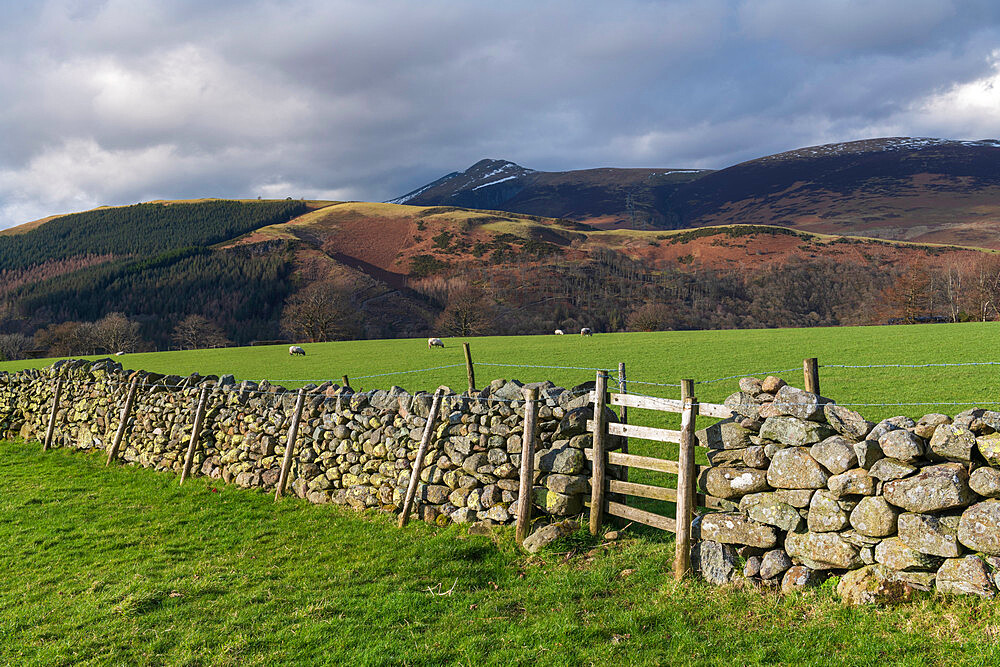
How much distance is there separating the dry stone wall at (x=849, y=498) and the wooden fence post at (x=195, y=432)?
40.7ft

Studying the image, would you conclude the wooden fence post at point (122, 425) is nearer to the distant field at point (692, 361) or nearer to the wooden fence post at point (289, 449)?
the wooden fence post at point (289, 449)

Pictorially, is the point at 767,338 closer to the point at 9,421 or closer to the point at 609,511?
the point at 609,511

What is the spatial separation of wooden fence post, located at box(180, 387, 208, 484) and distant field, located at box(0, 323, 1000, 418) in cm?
641

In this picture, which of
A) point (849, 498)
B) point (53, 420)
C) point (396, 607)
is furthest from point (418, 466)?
point (53, 420)

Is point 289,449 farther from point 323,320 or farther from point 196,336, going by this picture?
point 196,336

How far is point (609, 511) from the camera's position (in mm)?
9008

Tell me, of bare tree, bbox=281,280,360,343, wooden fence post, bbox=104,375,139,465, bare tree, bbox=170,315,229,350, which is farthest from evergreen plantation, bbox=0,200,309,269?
wooden fence post, bbox=104,375,139,465

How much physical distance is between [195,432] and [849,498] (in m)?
14.3

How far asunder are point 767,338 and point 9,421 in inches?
1714

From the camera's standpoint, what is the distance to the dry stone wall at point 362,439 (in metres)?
9.61

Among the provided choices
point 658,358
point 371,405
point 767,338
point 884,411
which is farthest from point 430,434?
point 767,338

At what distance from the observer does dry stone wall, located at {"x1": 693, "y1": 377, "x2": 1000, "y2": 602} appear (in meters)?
5.70

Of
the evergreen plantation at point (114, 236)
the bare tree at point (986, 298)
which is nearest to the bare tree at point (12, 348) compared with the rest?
the evergreen plantation at point (114, 236)

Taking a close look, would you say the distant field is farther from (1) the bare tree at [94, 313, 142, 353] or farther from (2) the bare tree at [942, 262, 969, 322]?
(2) the bare tree at [942, 262, 969, 322]
